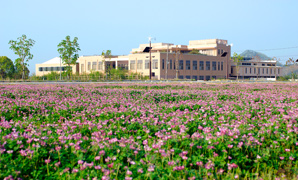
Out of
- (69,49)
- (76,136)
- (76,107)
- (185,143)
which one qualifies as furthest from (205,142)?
(69,49)

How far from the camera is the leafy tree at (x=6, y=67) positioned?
8359 cm

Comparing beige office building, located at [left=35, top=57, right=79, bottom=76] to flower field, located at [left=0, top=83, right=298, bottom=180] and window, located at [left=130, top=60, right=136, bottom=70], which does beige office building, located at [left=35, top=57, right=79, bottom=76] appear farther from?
flower field, located at [left=0, top=83, right=298, bottom=180]

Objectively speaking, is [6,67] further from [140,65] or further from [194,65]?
[194,65]

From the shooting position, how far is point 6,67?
276 ft

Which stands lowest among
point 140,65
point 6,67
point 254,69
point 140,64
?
point 254,69

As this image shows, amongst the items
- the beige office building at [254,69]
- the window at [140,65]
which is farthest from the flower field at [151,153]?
the beige office building at [254,69]

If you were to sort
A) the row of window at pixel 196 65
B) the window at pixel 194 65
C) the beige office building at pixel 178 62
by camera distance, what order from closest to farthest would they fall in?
the beige office building at pixel 178 62, the row of window at pixel 196 65, the window at pixel 194 65

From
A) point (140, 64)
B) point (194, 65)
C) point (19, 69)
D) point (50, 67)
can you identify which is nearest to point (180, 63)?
point (194, 65)

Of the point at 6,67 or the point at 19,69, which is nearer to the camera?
the point at 19,69

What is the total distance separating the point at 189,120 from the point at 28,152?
3717mm

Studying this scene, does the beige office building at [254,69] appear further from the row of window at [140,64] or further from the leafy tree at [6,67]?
the leafy tree at [6,67]

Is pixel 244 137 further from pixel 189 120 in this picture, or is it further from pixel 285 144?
pixel 189 120

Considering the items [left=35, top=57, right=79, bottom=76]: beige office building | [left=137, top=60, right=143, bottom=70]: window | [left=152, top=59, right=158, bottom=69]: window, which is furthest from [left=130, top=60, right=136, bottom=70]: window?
[left=35, top=57, right=79, bottom=76]: beige office building

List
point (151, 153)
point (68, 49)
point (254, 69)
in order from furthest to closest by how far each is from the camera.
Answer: point (254, 69), point (68, 49), point (151, 153)
